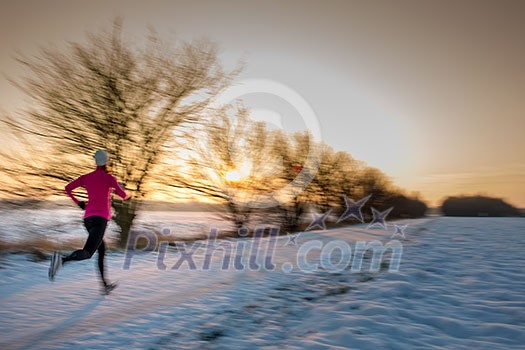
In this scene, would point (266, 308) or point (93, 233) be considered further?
point (93, 233)

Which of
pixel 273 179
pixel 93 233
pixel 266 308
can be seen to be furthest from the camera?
pixel 273 179

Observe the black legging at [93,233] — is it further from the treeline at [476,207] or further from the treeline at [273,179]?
the treeline at [476,207]

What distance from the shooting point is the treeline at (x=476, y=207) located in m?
75.8

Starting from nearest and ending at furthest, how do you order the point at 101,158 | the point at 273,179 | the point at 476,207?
the point at 101,158, the point at 273,179, the point at 476,207

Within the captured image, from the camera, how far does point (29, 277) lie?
5.32 m

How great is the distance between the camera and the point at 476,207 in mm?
Result: 78625

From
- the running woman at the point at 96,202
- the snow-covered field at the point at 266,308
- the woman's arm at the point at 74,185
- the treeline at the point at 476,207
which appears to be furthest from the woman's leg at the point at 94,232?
the treeline at the point at 476,207

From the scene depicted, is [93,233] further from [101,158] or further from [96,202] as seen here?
[101,158]

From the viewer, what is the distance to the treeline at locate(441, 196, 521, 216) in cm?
7575

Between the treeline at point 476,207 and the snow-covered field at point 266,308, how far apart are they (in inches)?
3394

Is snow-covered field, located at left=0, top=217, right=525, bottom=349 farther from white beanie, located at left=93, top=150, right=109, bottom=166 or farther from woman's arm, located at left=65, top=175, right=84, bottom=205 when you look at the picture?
white beanie, located at left=93, top=150, right=109, bottom=166

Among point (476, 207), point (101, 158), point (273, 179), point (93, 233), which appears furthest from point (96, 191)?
point (476, 207)

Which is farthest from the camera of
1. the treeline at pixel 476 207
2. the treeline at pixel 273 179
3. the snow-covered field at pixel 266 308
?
the treeline at pixel 476 207

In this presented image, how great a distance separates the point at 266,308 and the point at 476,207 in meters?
93.0
